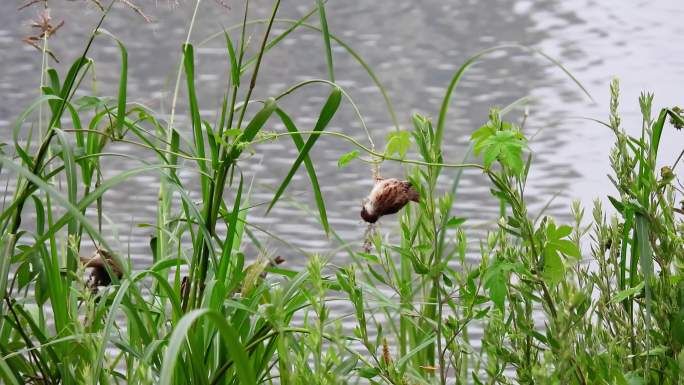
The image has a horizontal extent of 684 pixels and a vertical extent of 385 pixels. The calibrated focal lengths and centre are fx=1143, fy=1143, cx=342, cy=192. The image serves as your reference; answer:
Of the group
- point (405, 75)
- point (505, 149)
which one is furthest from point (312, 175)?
point (405, 75)

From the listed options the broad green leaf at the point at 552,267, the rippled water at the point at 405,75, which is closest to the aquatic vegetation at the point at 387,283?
the broad green leaf at the point at 552,267

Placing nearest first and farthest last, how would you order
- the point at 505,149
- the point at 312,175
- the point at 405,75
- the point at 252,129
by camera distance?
the point at 505,149, the point at 252,129, the point at 312,175, the point at 405,75

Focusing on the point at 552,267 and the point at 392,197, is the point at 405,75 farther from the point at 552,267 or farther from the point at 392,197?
the point at 552,267

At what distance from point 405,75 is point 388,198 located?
3554 mm

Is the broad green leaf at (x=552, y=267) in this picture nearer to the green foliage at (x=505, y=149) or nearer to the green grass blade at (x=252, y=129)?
the green foliage at (x=505, y=149)

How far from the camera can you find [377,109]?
434 centimetres

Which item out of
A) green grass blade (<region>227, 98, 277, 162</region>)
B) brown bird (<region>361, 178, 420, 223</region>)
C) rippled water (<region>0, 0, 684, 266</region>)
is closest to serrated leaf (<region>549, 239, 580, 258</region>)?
brown bird (<region>361, 178, 420, 223</region>)

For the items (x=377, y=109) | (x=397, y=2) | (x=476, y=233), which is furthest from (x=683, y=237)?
(x=397, y=2)

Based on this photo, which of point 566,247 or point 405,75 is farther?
point 405,75

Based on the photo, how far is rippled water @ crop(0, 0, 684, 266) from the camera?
132 inches

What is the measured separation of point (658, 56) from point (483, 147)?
4266mm

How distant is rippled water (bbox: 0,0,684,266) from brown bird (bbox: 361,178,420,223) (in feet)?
4.43

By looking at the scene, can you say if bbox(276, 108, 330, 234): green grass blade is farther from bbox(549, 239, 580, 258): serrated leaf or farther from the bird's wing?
bbox(549, 239, 580, 258): serrated leaf

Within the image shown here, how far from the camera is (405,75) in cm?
481
